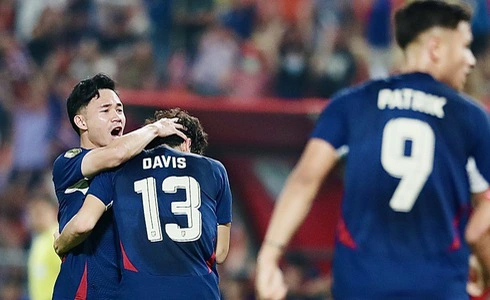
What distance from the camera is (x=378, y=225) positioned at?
4.87 metres

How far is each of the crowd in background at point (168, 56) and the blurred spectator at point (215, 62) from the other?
0.02 m

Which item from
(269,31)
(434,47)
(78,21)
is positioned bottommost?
(269,31)

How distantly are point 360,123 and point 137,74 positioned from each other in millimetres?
9344

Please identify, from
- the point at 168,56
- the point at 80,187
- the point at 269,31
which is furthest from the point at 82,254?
the point at 269,31

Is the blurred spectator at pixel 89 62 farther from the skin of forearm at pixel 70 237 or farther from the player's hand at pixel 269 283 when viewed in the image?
the player's hand at pixel 269 283

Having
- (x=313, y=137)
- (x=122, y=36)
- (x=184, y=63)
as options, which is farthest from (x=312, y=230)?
(x=313, y=137)

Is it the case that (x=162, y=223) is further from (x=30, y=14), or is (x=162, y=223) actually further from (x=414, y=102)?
(x=30, y=14)

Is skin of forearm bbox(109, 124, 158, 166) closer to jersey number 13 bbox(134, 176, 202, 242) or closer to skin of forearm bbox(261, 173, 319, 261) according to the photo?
jersey number 13 bbox(134, 176, 202, 242)

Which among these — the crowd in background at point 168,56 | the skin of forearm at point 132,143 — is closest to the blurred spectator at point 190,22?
the crowd in background at point 168,56

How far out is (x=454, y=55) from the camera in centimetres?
504

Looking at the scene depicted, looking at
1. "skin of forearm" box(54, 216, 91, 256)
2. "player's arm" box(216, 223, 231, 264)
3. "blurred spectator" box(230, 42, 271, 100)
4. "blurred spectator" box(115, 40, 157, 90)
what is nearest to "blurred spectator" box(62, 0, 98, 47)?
"blurred spectator" box(115, 40, 157, 90)

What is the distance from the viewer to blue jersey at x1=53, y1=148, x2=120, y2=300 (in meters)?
5.93

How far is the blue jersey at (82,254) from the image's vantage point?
19.5 ft

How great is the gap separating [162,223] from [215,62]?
8.71 metres
